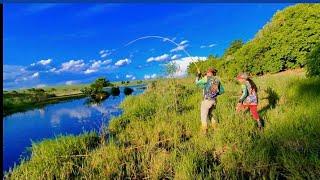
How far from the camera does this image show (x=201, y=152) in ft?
32.1

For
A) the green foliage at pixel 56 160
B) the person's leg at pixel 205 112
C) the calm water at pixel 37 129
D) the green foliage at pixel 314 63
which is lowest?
the calm water at pixel 37 129

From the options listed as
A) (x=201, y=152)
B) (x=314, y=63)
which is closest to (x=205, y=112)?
(x=201, y=152)

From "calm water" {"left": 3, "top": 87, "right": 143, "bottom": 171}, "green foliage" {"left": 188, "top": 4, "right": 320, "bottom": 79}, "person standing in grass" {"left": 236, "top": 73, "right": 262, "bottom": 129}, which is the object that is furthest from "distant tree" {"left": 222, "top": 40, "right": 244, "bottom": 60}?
"person standing in grass" {"left": 236, "top": 73, "right": 262, "bottom": 129}

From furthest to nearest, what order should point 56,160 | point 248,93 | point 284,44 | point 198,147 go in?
point 284,44 < point 248,93 < point 198,147 < point 56,160

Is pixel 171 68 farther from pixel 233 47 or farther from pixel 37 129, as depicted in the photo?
pixel 233 47

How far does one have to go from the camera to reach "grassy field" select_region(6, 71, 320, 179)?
27.4ft

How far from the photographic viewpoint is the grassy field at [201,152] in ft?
27.4

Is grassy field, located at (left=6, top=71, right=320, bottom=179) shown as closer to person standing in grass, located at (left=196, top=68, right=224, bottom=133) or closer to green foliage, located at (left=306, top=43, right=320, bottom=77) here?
person standing in grass, located at (left=196, top=68, right=224, bottom=133)

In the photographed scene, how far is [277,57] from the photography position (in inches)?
1358

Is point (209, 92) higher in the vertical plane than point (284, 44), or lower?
lower

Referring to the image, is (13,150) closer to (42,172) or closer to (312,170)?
(42,172)

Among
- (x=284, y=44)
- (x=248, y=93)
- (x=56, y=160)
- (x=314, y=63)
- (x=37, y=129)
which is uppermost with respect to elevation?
(x=284, y=44)

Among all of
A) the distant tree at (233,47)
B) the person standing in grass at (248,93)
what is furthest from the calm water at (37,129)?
the distant tree at (233,47)

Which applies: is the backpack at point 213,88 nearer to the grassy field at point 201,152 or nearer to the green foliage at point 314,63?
the grassy field at point 201,152
